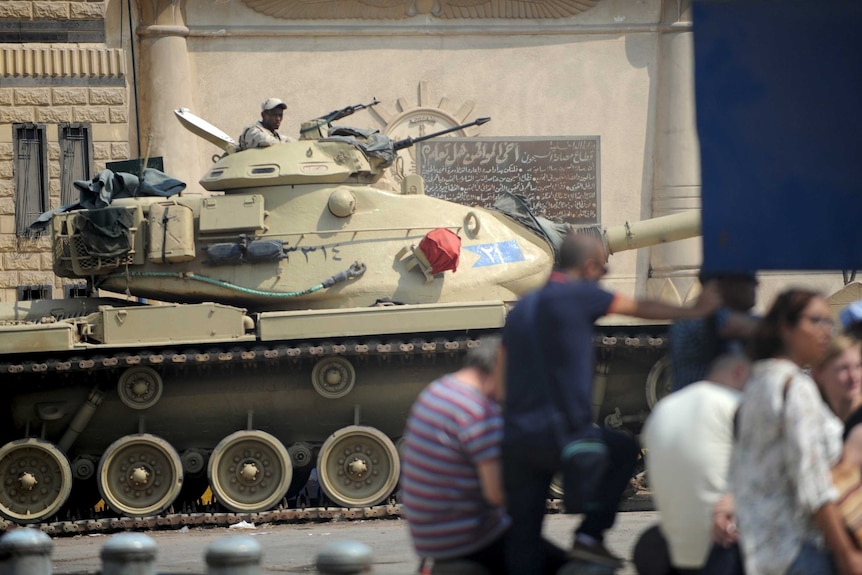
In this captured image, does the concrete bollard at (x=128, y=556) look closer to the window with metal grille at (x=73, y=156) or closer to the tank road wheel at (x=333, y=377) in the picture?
the tank road wheel at (x=333, y=377)

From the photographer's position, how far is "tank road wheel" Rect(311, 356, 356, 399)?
1236cm

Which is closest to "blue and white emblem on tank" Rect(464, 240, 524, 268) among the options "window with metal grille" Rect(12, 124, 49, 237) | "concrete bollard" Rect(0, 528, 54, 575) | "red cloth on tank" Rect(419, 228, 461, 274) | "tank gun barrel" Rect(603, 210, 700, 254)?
"red cloth on tank" Rect(419, 228, 461, 274)

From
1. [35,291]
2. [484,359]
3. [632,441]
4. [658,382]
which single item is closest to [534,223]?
[658,382]

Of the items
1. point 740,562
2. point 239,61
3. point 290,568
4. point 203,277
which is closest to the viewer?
point 740,562

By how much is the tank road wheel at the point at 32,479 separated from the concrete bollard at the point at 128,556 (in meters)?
6.25

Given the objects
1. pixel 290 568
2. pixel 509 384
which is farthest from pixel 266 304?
pixel 509 384

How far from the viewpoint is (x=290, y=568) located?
9359 mm

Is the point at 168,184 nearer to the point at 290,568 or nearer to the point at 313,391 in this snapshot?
the point at 313,391

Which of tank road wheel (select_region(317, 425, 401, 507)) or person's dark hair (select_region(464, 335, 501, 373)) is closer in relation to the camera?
person's dark hair (select_region(464, 335, 501, 373))

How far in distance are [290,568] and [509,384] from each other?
415 cm

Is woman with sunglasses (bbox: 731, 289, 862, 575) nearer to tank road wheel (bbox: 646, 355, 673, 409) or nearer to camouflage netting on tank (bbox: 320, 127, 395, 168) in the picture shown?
tank road wheel (bbox: 646, 355, 673, 409)

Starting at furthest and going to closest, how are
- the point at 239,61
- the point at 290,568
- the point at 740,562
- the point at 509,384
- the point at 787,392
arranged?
the point at 239,61, the point at 290,568, the point at 509,384, the point at 740,562, the point at 787,392

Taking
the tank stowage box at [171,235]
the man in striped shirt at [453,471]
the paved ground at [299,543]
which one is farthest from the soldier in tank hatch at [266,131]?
Result: the man in striped shirt at [453,471]

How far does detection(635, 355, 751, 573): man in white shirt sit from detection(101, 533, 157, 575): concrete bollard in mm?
2273
